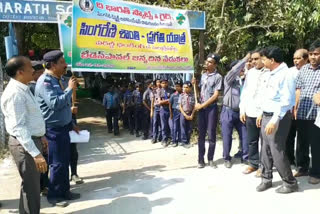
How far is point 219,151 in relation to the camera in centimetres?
644

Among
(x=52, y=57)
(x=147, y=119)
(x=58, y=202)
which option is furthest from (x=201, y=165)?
(x=147, y=119)

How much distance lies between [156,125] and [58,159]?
13.0 ft

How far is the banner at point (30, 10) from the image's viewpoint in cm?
562

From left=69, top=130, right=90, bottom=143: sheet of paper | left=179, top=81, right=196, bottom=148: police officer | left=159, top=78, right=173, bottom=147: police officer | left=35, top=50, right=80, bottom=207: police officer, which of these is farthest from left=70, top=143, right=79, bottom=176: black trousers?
left=159, top=78, right=173, bottom=147: police officer

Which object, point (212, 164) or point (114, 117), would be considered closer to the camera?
point (212, 164)

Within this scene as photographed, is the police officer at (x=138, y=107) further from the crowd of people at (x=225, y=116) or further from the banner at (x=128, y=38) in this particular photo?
the crowd of people at (x=225, y=116)

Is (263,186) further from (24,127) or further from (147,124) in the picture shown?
(147,124)

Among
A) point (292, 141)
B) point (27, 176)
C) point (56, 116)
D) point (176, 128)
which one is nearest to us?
point (27, 176)

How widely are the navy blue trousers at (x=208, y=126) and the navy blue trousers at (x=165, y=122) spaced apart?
220 cm

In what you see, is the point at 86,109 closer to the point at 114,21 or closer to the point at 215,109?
the point at 114,21

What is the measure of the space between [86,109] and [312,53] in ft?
36.0

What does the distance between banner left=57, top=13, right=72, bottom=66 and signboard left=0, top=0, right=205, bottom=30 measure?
0.31m

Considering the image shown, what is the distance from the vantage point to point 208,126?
5324 mm

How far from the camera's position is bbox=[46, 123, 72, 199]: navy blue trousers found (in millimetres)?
4031
